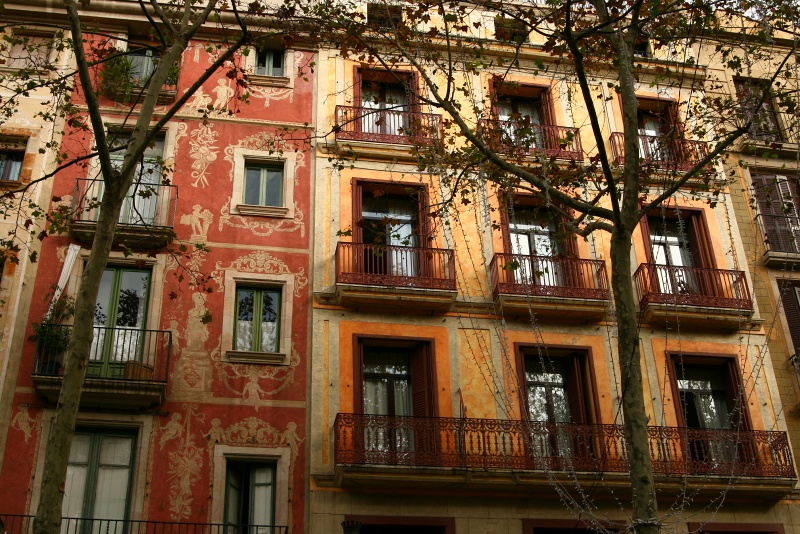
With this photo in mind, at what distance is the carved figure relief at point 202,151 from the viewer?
21.1 meters

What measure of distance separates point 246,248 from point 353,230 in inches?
95.2

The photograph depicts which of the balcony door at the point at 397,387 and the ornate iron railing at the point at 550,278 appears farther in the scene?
the ornate iron railing at the point at 550,278

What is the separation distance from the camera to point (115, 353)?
60.8 feet

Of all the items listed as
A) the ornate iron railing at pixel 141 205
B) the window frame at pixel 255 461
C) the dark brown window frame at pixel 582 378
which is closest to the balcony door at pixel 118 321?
the ornate iron railing at pixel 141 205

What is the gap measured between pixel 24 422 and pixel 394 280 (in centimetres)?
784

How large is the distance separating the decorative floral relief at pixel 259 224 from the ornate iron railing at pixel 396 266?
4.20 feet

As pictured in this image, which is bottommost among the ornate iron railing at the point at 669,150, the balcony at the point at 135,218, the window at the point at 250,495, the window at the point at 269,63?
the window at the point at 250,495

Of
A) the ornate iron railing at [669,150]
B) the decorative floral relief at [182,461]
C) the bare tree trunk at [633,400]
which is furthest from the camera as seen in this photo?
the ornate iron railing at [669,150]

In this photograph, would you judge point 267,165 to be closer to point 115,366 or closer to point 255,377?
point 255,377

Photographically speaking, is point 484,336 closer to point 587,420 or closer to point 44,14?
point 587,420

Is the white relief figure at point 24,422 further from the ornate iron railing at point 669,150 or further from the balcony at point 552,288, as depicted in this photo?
the ornate iron railing at point 669,150

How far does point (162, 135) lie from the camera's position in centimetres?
2170

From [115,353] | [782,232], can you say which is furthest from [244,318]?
[782,232]

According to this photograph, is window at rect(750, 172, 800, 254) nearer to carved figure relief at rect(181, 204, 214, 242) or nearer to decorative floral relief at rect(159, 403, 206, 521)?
carved figure relief at rect(181, 204, 214, 242)
